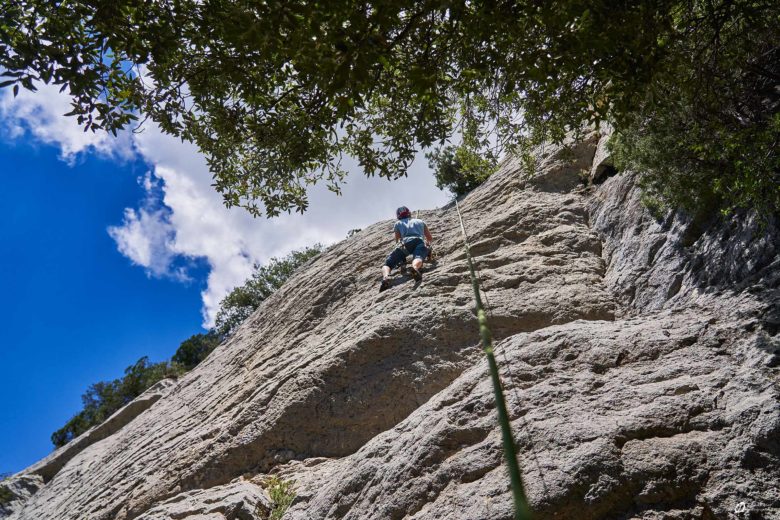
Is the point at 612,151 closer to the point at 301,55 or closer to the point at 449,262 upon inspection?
the point at 449,262

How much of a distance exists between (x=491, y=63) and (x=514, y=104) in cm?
222

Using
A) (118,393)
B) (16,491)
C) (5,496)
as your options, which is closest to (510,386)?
(5,496)

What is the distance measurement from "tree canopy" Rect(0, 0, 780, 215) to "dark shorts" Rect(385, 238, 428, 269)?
130 inches

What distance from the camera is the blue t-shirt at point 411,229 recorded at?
10.4 metres

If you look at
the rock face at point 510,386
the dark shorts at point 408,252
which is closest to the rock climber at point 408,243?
the dark shorts at point 408,252

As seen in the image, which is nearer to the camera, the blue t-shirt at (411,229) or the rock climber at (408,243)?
the rock climber at (408,243)

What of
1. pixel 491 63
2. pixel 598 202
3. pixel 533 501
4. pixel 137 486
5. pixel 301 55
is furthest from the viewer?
pixel 598 202

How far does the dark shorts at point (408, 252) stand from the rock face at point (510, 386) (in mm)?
537

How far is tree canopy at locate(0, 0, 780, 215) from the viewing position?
3479 mm

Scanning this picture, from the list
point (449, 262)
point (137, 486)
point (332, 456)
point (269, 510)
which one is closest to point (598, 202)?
point (449, 262)

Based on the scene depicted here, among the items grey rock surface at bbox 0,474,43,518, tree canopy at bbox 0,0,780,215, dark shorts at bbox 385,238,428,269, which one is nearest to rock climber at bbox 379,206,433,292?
dark shorts at bbox 385,238,428,269

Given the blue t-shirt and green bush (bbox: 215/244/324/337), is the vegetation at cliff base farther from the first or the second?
the blue t-shirt

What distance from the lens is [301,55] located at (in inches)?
148

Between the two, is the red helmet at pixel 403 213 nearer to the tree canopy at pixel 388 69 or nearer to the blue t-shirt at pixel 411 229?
the blue t-shirt at pixel 411 229
